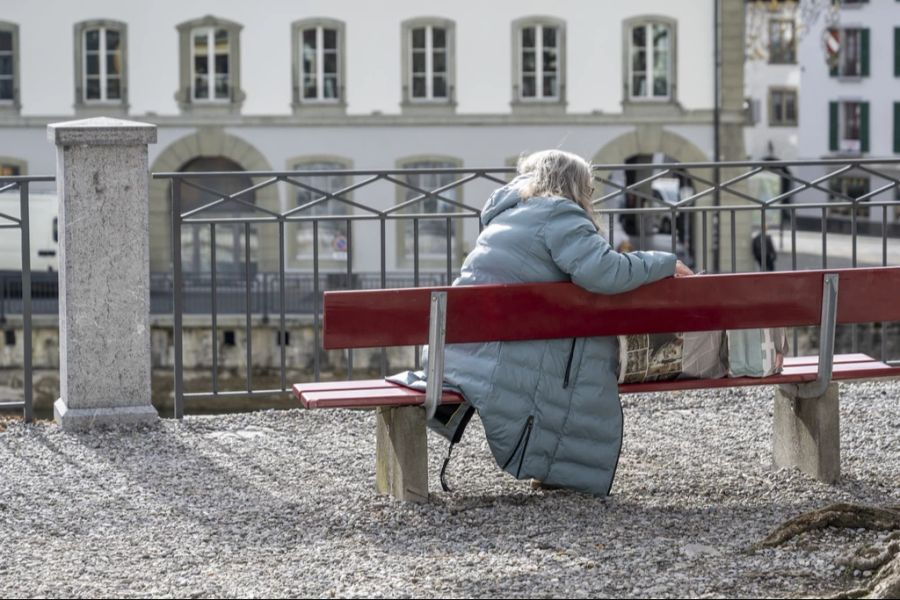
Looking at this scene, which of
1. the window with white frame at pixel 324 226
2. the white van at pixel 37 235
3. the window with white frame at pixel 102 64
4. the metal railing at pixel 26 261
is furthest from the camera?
the window with white frame at pixel 102 64

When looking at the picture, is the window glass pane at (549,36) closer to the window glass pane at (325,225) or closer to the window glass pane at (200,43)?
the window glass pane at (325,225)

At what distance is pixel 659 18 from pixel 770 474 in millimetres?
37400

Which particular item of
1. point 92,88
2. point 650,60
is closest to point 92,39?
point 92,88

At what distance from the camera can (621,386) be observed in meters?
6.17

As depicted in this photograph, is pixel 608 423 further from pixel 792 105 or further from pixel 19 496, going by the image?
pixel 792 105

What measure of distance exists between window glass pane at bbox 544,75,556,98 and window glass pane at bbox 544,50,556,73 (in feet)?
0.65

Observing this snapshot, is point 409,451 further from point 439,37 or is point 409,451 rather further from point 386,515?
point 439,37

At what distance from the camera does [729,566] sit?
16.7 ft

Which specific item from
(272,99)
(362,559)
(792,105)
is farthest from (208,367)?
(792,105)

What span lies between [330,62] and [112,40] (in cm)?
541

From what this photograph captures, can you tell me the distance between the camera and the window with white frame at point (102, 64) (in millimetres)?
42312

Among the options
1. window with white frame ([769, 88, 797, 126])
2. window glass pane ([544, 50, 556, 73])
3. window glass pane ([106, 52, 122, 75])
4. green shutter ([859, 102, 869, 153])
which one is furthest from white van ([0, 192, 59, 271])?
window with white frame ([769, 88, 797, 126])

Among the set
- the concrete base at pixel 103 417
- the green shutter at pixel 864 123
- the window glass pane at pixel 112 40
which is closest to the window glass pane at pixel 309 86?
the window glass pane at pixel 112 40

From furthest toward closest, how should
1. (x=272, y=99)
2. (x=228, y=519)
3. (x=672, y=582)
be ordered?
(x=272, y=99)
(x=228, y=519)
(x=672, y=582)
